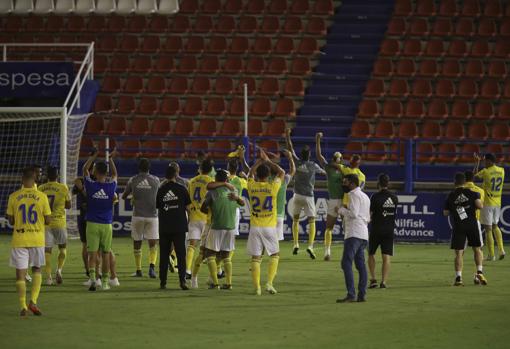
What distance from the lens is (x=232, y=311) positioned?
14859 millimetres

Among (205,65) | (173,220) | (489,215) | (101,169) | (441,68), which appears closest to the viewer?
(101,169)

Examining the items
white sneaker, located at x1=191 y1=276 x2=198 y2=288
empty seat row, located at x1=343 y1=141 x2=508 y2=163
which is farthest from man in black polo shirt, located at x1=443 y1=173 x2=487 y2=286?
empty seat row, located at x1=343 y1=141 x2=508 y2=163

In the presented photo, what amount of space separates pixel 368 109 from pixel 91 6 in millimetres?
9739

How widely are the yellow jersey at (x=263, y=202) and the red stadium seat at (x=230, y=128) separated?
16143 millimetres

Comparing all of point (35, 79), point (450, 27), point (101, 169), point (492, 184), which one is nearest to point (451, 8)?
point (450, 27)

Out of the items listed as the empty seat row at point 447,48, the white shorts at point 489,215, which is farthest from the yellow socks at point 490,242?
the empty seat row at point 447,48

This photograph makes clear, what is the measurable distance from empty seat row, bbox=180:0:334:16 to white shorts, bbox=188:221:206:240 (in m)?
19.2

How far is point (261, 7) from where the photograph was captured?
122 feet

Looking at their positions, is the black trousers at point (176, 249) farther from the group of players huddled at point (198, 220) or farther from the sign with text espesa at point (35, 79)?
the sign with text espesa at point (35, 79)

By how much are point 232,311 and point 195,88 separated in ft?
67.0

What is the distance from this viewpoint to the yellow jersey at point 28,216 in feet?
46.6

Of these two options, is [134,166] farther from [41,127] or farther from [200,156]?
[200,156]

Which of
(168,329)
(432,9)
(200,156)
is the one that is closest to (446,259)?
(200,156)

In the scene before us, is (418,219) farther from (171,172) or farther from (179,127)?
(171,172)
